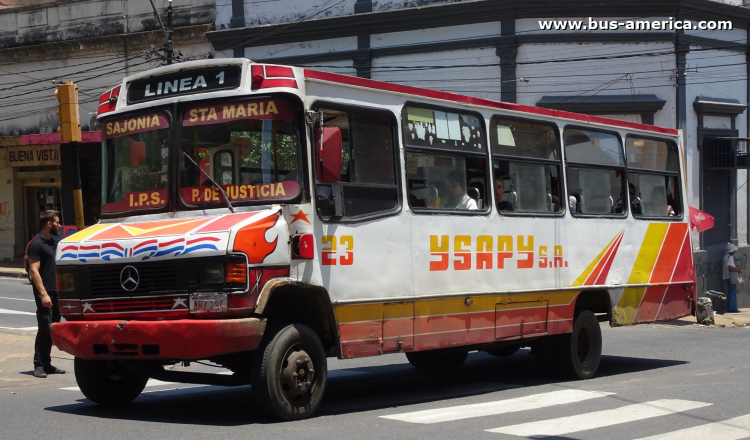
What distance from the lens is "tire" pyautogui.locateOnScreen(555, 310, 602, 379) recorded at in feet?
35.4

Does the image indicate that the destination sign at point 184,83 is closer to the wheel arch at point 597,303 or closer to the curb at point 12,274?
the wheel arch at point 597,303

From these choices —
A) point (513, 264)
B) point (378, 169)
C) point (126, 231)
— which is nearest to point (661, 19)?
point (513, 264)

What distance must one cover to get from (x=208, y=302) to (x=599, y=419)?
342 centimetres

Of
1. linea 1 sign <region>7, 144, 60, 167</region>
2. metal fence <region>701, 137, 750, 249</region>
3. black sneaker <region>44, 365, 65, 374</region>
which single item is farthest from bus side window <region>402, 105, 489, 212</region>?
linea 1 sign <region>7, 144, 60, 167</region>

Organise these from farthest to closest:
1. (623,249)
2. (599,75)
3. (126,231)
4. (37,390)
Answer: (599,75), (623,249), (37,390), (126,231)

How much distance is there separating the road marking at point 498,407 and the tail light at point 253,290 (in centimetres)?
162

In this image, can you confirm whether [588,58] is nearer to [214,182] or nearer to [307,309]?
[307,309]

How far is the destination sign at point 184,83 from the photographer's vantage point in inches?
310

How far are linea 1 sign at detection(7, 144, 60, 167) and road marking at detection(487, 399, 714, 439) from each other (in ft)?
83.4

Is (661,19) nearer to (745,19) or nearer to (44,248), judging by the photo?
(745,19)

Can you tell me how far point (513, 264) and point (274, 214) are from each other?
135 inches

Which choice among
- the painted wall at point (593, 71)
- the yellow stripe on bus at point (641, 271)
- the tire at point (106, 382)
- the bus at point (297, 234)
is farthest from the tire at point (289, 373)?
the painted wall at point (593, 71)

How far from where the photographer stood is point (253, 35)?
86.5 ft

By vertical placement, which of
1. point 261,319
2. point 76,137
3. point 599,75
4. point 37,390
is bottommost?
point 37,390
